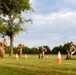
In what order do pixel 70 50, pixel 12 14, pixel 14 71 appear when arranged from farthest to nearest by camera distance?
1. pixel 12 14
2. pixel 70 50
3. pixel 14 71

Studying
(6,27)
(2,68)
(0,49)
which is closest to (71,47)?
(0,49)

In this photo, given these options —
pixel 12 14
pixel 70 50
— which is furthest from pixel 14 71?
pixel 12 14

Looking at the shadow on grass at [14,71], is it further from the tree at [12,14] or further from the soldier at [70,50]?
the tree at [12,14]

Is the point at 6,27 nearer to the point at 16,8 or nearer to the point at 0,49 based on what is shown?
the point at 16,8

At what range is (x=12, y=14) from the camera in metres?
72.6

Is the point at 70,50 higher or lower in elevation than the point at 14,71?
higher

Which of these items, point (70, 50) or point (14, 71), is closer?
point (14, 71)

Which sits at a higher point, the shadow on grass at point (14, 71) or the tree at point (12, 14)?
the tree at point (12, 14)

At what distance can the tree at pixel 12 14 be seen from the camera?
71.2m

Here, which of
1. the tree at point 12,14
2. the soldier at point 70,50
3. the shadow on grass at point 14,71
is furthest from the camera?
the tree at point 12,14

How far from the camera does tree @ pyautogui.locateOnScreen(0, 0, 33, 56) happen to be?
71188mm

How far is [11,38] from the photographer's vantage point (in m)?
73.4

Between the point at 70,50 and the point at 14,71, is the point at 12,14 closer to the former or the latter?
the point at 70,50

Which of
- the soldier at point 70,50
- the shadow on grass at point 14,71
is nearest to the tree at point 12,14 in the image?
the soldier at point 70,50
